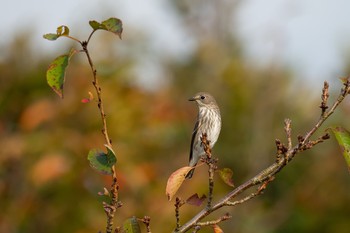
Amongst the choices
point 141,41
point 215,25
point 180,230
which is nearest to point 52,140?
point 180,230

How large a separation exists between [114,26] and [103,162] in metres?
0.46

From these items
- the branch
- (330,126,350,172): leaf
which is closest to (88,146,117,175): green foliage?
the branch

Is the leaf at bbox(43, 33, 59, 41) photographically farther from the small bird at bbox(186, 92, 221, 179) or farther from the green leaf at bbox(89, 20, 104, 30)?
the small bird at bbox(186, 92, 221, 179)

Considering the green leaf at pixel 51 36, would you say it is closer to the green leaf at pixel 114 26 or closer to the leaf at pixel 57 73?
the leaf at pixel 57 73

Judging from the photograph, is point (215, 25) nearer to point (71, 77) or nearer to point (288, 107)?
point (288, 107)

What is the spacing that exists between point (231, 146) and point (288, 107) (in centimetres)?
153

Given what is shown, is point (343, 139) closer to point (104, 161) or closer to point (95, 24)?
point (104, 161)

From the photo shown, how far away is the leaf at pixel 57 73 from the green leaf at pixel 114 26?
0.18 m

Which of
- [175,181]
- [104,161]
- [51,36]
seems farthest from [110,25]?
[175,181]

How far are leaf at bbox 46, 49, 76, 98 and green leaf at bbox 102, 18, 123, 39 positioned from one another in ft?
0.59

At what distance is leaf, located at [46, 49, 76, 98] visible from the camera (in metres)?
2.38

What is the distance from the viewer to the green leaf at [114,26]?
2.29 metres

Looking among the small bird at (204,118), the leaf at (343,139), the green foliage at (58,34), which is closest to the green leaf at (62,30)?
the green foliage at (58,34)

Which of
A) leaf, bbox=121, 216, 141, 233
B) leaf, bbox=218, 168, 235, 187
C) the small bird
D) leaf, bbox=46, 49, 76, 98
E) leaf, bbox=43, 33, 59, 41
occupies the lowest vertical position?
leaf, bbox=121, 216, 141, 233
